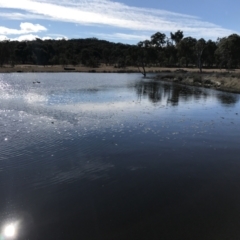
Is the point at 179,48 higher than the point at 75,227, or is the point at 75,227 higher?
the point at 179,48

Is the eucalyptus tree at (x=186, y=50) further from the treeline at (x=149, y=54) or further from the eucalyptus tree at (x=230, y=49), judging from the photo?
the eucalyptus tree at (x=230, y=49)

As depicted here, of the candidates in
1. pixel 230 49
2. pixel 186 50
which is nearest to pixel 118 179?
pixel 230 49

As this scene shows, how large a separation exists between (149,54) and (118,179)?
128 meters

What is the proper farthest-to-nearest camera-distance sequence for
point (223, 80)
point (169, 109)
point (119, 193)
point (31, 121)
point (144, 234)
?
point (223, 80) → point (169, 109) → point (31, 121) → point (119, 193) → point (144, 234)

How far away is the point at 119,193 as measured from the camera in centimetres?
873

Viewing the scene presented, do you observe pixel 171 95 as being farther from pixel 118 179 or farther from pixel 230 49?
pixel 230 49

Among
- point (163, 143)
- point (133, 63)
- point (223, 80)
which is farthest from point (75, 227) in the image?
point (133, 63)

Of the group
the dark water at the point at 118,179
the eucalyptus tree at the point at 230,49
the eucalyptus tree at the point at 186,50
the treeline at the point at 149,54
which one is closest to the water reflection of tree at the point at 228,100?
the dark water at the point at 118,179

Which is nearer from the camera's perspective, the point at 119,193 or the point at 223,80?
the point at 119,193

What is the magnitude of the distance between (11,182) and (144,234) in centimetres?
493

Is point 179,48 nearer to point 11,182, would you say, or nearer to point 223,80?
point 223,80

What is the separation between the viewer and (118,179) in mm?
9758

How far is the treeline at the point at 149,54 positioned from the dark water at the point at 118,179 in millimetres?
91013

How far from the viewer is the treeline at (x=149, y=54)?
4375 inches
